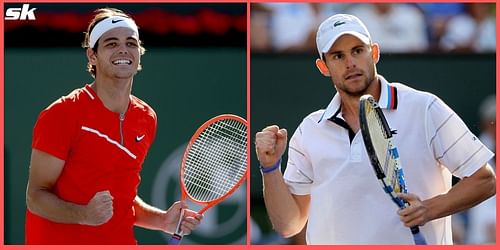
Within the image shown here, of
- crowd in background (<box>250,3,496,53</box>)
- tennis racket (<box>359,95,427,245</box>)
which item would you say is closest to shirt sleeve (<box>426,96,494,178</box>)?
tennis racket (<box>359,95,427,245</box>)

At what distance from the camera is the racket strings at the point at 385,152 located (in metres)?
2.64

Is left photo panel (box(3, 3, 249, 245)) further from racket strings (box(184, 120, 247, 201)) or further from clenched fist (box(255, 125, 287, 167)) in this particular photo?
clenched fist (box(255, 125, 287, 167))

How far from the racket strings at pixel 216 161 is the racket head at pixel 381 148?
682mm

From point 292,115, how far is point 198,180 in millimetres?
755

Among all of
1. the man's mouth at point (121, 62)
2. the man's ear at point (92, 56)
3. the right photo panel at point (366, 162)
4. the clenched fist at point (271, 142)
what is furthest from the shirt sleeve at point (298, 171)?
the man's ear at point (92, 56)

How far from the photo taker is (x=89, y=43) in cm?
320

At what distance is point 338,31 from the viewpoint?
2.88m

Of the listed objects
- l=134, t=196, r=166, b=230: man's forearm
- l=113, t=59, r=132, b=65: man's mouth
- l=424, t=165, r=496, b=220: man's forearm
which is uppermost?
l=113, t=59, r=132, b=65: man's mouth

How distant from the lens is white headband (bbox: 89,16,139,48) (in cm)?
314

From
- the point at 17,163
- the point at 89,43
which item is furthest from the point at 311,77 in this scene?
the point at 17,163

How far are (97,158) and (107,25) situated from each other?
0.43 metres

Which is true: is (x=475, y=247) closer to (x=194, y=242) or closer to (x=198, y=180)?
(x=198, y=180)

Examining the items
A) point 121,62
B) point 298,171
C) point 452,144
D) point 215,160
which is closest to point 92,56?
point 121,62

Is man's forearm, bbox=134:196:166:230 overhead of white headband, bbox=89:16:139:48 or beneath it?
beneath
